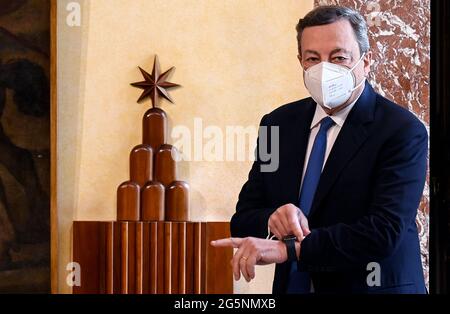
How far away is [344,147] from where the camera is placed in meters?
2.04

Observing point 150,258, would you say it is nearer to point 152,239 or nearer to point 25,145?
point 152,239

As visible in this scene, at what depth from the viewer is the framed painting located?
11.3 feet

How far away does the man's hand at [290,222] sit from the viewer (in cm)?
195

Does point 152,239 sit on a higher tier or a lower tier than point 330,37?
lower

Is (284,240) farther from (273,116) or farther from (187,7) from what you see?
(187,7)

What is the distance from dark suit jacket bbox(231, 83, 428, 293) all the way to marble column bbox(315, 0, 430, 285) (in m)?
1.24

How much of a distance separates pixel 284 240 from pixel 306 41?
1.94 ft

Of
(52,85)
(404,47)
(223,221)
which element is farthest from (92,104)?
(404,47)

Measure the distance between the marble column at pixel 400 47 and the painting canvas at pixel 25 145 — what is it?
4.64 feet

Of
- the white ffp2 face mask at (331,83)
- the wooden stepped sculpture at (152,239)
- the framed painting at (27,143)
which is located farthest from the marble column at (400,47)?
the framed painting at (27,143)

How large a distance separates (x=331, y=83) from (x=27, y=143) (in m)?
1.79

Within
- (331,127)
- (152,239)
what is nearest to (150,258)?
(152,239)
